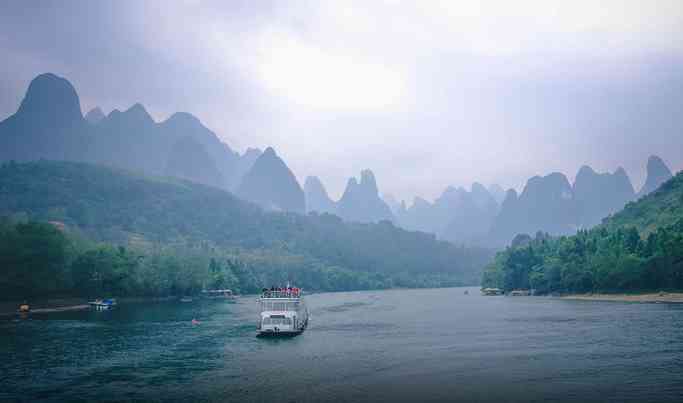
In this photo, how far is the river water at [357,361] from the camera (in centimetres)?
3344

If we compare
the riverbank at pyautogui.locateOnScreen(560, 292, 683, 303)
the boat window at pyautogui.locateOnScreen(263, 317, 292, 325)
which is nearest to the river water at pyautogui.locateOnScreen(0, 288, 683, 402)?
the boat window at pyautogui.locateOnScreen(263, 317, 292, 325)

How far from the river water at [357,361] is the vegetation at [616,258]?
2887 cm

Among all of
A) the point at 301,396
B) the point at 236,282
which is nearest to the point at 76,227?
the point at 236,282

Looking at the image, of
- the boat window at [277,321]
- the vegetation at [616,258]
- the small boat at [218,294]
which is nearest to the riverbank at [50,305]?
the small boat at [218,294]

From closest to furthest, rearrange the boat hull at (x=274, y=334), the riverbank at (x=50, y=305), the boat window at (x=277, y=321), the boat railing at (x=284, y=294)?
the boat hull at (x=274, y=334) → the boat window at (x=277, y=321) → the boat railing at (x=284, y=294) → the riverbank at (x=50, y=305)

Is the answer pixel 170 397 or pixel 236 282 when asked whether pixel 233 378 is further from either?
pixel 236 282

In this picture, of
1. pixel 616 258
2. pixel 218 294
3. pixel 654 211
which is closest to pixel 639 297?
pixel 616 258

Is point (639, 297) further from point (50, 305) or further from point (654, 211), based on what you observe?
point (50, 305)

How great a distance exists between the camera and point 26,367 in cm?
4194

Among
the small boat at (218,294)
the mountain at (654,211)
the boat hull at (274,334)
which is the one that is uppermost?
the mountain at (654,211)

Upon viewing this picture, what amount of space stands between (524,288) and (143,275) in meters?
100

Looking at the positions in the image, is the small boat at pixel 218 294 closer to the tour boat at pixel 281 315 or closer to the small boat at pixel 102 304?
the small boat at pixel 102 304

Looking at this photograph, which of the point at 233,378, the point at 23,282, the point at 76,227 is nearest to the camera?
the point at 233,378

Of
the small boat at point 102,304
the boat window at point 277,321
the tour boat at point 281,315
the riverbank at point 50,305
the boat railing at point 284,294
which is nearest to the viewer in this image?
the tour boat at point 281,315
